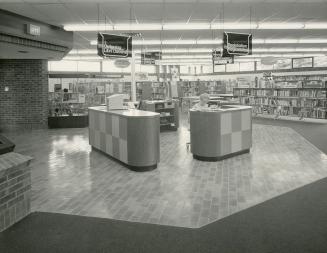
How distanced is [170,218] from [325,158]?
4.81 m

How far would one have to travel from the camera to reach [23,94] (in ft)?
41.6

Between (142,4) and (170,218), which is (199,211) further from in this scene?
(142,4)

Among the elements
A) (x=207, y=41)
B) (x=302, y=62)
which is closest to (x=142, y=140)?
(x=207, y=41)

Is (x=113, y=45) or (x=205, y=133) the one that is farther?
(x=113, y=45)

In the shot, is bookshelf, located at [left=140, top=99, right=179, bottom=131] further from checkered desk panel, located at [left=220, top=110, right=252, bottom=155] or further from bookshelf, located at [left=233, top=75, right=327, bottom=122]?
bookshelf, located at [left=233, top=75, right=327, bottom=122]

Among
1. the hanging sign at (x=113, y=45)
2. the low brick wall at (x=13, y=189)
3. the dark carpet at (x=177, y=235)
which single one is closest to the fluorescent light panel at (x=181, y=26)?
the hanging sign at (x=113, y=45)

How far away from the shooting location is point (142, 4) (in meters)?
7.76

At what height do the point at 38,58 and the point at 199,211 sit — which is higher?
the point at 38,58

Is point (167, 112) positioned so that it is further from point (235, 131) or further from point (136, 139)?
point (136, 139)

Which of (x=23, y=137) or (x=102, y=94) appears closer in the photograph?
(x=23, y=137)

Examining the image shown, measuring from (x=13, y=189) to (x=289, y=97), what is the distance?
13986 mm

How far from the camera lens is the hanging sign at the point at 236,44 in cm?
873

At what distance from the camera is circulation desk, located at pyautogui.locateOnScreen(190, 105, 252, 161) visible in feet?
23.0

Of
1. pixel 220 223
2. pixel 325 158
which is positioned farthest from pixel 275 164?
pixel 220 223
